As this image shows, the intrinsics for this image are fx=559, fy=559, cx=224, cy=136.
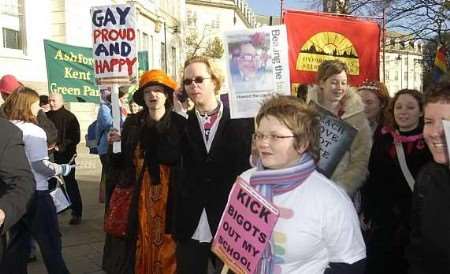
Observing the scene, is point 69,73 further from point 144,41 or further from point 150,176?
point 144,41

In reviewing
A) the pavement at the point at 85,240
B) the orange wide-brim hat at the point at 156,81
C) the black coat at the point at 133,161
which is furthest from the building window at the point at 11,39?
the orange wide-brim hat at the point at 156,81

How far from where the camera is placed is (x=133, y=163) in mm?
4410

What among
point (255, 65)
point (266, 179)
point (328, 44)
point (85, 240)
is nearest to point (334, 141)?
point (255, 65)

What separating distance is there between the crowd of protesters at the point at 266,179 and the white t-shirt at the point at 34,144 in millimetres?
12

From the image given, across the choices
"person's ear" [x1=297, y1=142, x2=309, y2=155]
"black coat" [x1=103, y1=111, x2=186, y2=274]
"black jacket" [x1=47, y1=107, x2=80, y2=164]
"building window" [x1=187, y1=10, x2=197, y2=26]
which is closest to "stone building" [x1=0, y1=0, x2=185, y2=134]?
"black jacket" [x1=47, y1=107, x2=80, y2=164]

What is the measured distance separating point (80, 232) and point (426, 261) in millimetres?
5737

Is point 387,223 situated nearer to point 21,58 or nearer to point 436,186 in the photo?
point 436,186

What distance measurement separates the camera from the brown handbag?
443 centimetres

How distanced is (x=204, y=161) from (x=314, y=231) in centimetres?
149

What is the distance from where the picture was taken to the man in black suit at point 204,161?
11.9ft

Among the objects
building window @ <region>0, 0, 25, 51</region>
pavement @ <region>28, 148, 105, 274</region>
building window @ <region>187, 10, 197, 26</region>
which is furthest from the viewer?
building window @ <region>187, 10, 197, 26</region>

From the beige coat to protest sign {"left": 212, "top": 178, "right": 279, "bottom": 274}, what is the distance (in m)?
1.58

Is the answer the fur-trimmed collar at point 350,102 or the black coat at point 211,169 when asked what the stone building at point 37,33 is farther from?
the black coat at point 211,169

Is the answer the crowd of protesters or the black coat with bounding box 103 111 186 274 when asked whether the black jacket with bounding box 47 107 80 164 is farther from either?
the black coat with bounding box 103 111 186 274
